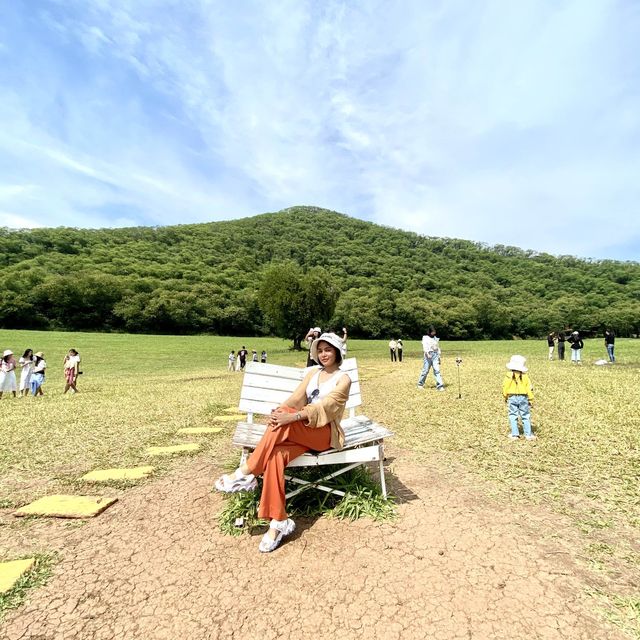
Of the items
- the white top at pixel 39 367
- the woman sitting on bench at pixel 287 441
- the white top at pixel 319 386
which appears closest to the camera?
the woman sitting on bench at pixel 287 441

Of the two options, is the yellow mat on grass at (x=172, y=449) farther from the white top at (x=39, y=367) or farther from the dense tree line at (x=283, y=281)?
the dense tree line at (x=283, y=281)

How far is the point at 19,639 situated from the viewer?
2.33m

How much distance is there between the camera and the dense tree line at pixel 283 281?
58781 millimetres

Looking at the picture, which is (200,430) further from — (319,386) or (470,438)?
(470,438)

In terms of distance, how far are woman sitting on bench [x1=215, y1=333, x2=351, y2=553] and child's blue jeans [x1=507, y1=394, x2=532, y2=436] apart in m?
4.07

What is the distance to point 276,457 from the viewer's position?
350 centimetres

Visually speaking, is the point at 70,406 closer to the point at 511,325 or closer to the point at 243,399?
the point at 243,399

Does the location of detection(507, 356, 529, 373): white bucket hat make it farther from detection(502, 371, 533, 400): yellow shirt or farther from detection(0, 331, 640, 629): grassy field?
detection(0, 331, 640, 629): grassy field

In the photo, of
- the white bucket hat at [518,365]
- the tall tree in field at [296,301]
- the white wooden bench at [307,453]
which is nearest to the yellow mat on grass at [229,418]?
the white wooden bench at [307,453]

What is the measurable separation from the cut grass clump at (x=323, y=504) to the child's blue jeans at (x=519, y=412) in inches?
138

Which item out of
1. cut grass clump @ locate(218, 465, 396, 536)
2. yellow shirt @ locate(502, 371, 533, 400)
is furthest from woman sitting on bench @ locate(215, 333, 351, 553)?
yellow shirt @ locate(502, 371, 533, 400)

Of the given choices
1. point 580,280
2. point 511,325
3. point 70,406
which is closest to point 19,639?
point 70,406

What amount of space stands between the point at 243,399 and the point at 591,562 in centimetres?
383

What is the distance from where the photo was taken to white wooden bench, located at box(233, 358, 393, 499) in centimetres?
386
